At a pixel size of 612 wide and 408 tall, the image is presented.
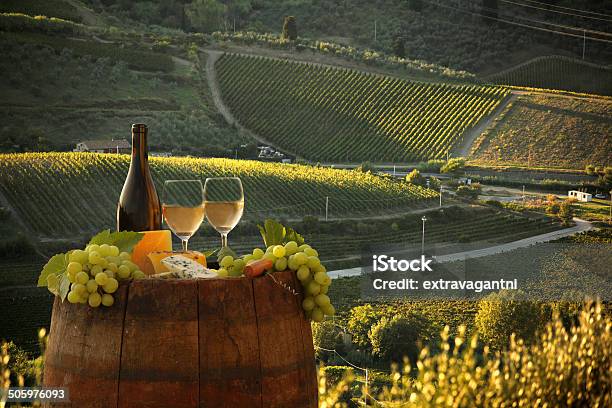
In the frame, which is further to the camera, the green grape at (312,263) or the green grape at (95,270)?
the green grape at (312,263)

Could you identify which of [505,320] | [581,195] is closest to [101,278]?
[505,320]

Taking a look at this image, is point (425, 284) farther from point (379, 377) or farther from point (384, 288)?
point (379, 377)

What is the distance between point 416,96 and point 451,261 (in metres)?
2.19

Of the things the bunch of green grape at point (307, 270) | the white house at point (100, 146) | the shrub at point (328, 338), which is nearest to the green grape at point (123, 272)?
the bunch of green grape at point (307, 270)

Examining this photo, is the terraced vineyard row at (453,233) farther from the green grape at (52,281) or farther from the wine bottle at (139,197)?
the green grape at (52,281)

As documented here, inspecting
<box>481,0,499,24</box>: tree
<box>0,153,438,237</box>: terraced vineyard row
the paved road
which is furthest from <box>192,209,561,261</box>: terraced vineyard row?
<box>481,0,499,24</box>: tree

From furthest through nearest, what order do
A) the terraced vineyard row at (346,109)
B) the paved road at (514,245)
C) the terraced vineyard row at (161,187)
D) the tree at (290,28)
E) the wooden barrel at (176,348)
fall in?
the terraced vineyard row at (346,109) < the paved road at (514,245) < the tree at (290,28) < the terraced vineyard row at (161,187) < the wooden barrel at (176,348)

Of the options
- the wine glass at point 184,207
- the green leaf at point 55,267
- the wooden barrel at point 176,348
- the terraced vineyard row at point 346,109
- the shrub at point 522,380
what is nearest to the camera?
the wooden barrel at point 176,348

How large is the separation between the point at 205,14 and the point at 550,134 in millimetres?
4360

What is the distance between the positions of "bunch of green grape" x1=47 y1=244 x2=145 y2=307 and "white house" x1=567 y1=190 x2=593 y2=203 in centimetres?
918

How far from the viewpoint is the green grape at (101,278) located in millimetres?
1381

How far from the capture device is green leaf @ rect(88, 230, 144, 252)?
1486 millimetres

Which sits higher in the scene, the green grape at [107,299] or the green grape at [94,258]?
the green grape at [94,258]

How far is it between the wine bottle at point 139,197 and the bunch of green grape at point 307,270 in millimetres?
245
